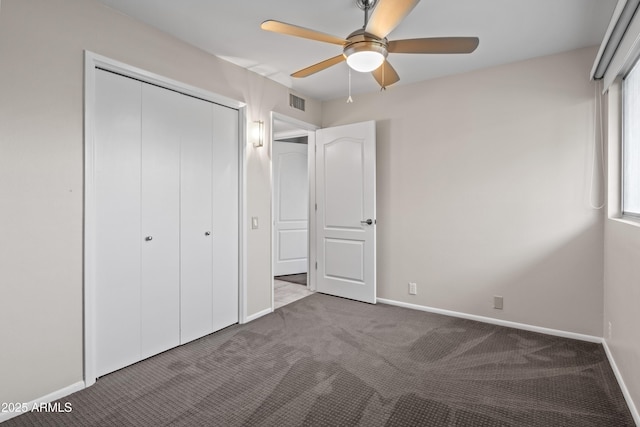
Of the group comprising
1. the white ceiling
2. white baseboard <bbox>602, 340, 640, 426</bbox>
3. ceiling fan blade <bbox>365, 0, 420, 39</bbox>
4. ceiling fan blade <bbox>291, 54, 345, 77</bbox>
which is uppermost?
the white ceiling

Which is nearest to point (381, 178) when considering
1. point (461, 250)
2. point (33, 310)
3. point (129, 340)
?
point (461, 250)

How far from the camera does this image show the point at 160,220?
2.66m

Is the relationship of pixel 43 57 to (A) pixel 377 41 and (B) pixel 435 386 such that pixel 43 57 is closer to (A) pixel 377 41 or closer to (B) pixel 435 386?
(A) pixel 377 41

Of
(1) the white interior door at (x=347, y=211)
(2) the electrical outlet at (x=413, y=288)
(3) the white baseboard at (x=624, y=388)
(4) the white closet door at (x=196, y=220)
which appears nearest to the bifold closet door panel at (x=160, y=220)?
(4) the white closet door at (x=196, y=220)

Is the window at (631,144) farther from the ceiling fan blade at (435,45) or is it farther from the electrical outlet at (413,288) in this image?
the electrical outlet at (413,288)

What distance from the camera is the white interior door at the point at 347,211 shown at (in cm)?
396

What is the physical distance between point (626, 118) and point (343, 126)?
2601 millimetres

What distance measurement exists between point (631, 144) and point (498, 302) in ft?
5.56

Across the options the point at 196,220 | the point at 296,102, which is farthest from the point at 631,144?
the point at 196,220

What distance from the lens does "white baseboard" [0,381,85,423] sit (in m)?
1.85

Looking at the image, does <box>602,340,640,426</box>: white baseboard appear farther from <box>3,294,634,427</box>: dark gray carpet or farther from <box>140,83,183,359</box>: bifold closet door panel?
<box>140,83,183,359</box>: bifold closet door panel

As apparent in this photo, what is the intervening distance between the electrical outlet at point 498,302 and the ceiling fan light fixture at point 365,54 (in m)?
2.57

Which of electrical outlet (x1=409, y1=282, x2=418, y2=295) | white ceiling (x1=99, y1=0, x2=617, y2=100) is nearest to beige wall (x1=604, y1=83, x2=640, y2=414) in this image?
A: white ceiling (x1=99, y1=0, x2=617, y2=100)

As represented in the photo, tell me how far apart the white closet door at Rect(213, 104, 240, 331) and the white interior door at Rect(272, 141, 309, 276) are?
2319mm
